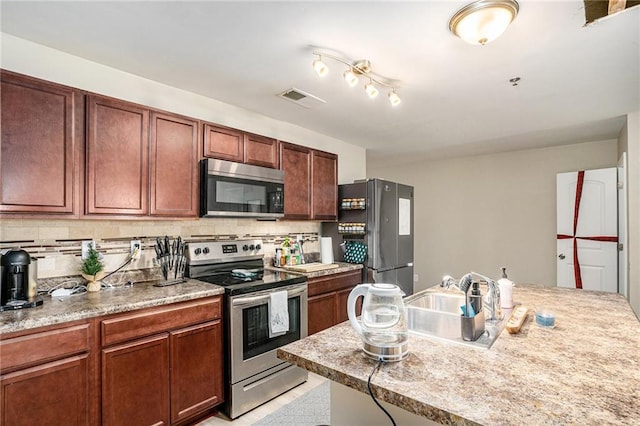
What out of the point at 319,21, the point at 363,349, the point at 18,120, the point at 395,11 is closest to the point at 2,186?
the point at 18,120

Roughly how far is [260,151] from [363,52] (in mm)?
1295

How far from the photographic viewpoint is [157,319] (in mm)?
1935

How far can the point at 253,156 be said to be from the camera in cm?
290

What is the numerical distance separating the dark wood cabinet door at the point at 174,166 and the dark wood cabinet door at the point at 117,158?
59mm

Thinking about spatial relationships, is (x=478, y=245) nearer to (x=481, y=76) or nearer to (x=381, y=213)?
(x=381, y=213)

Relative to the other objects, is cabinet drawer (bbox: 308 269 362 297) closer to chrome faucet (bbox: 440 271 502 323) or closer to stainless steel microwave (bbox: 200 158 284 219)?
stainless steel microwave (bbox: 200 158 284 219)

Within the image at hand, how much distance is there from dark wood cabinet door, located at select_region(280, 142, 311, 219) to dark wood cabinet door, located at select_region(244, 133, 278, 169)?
11cm

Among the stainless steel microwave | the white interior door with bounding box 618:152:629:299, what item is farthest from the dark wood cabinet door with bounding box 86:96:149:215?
the white interior door with bounding box 618:152:629:299

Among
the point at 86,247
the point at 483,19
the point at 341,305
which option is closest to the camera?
the point at 483,19

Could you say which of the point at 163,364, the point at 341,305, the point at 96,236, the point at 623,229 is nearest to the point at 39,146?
the point at 96,236

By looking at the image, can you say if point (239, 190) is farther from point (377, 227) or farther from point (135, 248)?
point (377, 227)

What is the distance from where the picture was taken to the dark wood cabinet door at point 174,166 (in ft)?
7.52

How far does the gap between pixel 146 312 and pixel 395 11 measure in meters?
2.14

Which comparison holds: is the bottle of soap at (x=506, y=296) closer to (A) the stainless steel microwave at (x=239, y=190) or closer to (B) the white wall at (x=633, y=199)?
(A) the stainless steel microwave at (x=239, y=190)
